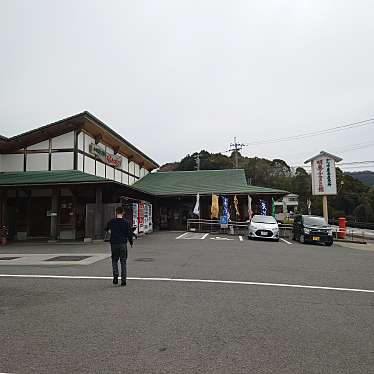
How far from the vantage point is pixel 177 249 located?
13945 mm

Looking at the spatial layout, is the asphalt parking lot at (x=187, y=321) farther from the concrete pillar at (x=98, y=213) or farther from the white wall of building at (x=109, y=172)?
the white wall of building at (x=109, y=172)

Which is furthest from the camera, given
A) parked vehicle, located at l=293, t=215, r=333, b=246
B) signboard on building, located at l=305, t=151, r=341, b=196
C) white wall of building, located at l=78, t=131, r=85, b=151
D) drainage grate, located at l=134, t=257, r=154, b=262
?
signboard on building, located at l=305, t=151, r=341, b=196

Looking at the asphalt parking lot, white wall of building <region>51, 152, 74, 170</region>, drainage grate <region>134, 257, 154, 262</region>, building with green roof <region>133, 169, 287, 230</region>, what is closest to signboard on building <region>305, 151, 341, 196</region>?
building with green roof <region>133, 169, 287, 230</region>

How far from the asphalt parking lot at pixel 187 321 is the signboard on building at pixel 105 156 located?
12.4 meters

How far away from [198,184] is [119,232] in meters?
20.0

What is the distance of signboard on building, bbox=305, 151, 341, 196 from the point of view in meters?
23.5

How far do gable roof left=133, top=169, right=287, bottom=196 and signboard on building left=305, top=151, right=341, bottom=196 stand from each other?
229 cm

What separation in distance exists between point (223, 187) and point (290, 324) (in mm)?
21085

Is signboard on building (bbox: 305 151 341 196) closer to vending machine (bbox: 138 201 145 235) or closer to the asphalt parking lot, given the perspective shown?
vending machine (bbox: 138 201 145 235)

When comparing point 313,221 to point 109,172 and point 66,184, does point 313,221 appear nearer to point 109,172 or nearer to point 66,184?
point 109,172

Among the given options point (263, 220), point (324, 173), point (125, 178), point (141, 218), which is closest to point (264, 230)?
point (263, 220)

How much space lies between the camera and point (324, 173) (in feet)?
77.7

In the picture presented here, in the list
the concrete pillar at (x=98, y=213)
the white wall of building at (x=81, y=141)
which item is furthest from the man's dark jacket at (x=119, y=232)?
the white wall of building at (x=81, y=141)

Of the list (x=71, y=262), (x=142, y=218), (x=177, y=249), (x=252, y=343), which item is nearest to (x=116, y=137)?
(x=142, y=218)
